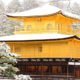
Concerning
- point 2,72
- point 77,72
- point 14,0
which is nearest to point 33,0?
point 14,0

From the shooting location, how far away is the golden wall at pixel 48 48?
3491 centimetres

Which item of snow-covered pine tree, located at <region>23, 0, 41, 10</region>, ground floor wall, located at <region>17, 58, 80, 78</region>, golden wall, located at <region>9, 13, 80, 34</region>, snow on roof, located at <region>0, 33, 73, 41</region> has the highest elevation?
snow-covered pine tree, located at <region>23, 0, 41, 10</region>

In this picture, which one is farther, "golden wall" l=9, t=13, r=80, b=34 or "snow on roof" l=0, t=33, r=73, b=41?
"golden wall" l=9, t=13, r=80, b=34

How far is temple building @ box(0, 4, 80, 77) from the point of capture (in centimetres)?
3519

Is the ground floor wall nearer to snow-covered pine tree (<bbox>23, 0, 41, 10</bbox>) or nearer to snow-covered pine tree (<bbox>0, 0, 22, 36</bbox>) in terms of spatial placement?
snow-covered pine tree (<bbox>0, 0, 22, 36</bbox>)

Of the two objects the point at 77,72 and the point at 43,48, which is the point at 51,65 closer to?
the point at 43,48

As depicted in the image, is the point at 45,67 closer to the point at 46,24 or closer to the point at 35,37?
the point at 35,37

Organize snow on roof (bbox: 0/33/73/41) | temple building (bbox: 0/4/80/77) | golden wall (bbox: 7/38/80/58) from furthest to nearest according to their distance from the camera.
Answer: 1. snow on roof (bbox: 0/33/73/41)
2. temple building (bbox: 0/4/80/77)
3. golden wall (bbox: 7/38/80/58)

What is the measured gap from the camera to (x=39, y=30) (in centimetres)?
3962

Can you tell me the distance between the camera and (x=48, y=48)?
36.1m

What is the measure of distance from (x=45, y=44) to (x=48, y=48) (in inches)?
23.2

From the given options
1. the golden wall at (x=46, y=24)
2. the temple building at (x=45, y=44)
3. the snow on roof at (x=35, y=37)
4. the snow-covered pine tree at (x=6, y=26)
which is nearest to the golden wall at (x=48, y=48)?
the temple building at (x=45, y=44)

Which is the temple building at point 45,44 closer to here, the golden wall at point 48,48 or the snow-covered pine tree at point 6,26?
the golden wall at point 48,48

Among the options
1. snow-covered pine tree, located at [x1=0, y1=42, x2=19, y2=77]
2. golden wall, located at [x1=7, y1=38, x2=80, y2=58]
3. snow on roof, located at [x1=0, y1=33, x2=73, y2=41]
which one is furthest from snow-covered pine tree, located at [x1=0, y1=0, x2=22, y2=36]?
snow-covered pine tree, located at [x1=0, y1=42, x2=19, y2=77]
